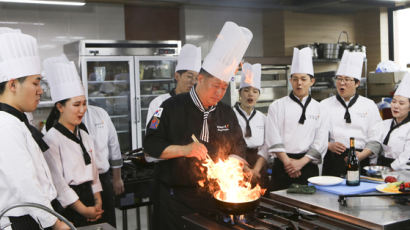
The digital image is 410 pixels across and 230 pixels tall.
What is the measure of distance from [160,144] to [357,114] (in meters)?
2.12

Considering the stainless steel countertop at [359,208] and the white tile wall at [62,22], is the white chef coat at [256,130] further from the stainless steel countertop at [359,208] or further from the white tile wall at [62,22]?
the white tile wall at [62,22]

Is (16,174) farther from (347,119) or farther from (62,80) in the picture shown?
(347,119)

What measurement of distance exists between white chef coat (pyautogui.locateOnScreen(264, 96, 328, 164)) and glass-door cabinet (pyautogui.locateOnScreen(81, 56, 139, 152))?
246cm

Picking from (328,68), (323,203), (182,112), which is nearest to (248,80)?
(182,112)

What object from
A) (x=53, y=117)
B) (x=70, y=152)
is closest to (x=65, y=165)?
(x=70, y=152)

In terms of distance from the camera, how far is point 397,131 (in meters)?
3.34

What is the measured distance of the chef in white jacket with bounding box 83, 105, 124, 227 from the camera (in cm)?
305

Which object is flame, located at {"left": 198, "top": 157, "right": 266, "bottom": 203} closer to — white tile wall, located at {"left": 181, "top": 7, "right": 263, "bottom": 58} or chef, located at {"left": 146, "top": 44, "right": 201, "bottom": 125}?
chef, located at {"left": 146, "top": 44, "right": 201, "bottom": 125}

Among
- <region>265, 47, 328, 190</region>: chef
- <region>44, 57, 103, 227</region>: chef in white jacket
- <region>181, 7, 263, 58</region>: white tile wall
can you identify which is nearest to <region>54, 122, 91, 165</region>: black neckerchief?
<region>44, 57, 103, 227</region>: chef in white jacket

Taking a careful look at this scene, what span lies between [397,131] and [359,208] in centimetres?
162

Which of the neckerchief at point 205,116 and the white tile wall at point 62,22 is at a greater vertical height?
the white tile wall at point 62,22

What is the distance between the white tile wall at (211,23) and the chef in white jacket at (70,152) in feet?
12.5

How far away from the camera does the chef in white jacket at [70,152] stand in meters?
2.33

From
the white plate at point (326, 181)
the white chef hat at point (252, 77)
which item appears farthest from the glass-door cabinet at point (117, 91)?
the white plate at point (326, 181)
